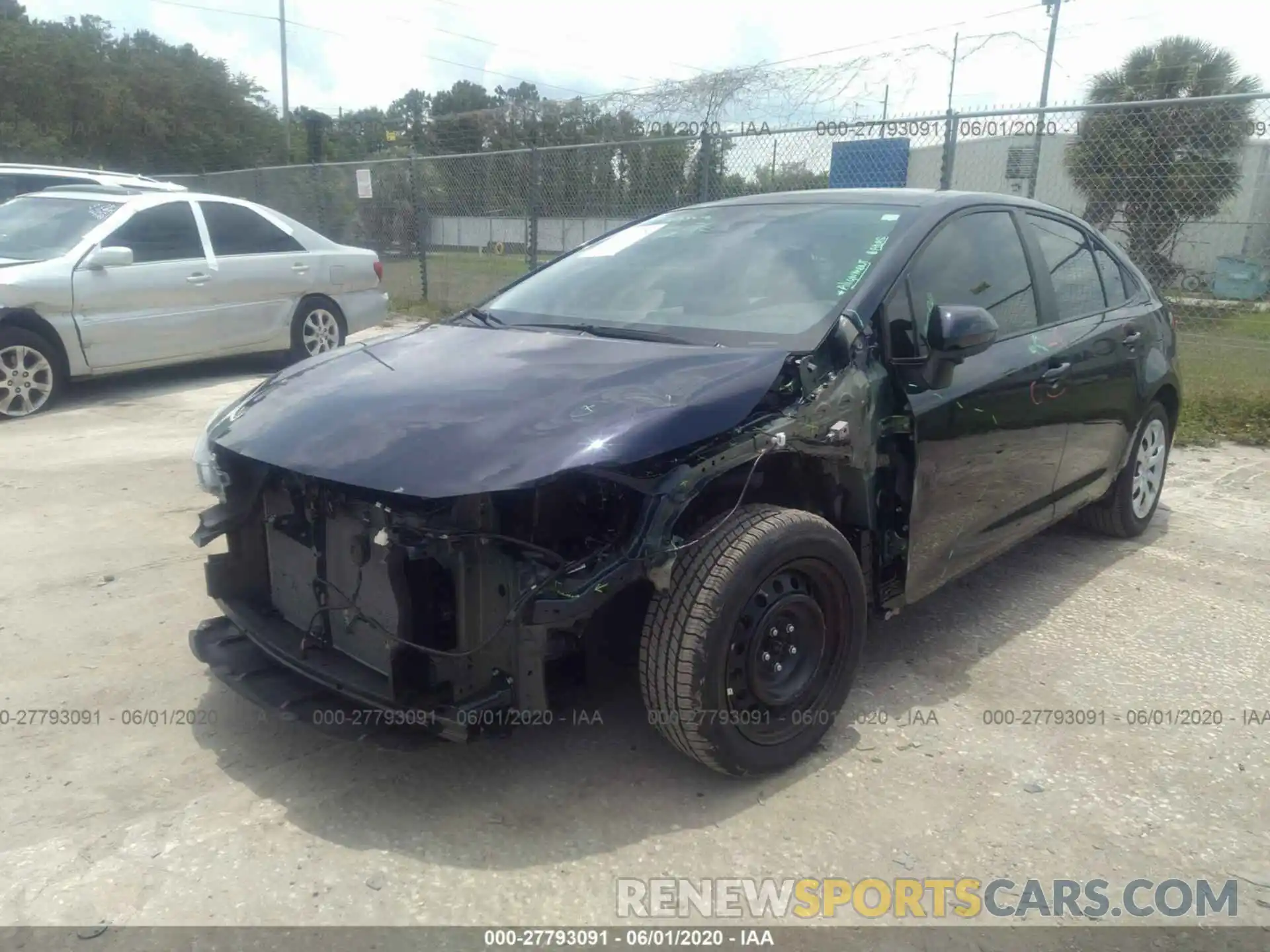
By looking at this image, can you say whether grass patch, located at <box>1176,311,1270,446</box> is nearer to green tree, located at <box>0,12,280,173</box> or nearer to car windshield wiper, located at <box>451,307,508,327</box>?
car windshield wiper, located at <box>451,307,508,327</box>

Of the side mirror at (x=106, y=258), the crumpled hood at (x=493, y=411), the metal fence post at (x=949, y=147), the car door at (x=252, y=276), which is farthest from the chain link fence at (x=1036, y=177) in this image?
the crumpled hood at (x=493, y=411)

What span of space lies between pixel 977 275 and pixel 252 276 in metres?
6.85

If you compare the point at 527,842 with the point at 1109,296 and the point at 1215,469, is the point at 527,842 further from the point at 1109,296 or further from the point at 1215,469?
the point at 1215,469

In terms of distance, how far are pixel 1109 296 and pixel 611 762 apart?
3.12 m

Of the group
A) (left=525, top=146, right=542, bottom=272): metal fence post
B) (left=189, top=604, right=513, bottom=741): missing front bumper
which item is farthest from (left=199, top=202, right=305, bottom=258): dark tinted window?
(left=189, top=604, right=513, bottom=741): missing front bumper

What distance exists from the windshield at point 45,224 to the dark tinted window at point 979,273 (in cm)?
669

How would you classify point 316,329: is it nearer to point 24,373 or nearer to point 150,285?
point 150,285

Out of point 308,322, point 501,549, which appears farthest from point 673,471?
point 308,322

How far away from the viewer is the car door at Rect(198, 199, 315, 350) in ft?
27.5

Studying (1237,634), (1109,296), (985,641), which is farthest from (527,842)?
(1109,296)

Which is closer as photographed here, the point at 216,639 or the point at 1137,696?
the point at 216,639

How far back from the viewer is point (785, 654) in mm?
2791

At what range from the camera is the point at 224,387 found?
8.39 meters

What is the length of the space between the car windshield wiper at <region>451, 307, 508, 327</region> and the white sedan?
159 inches
